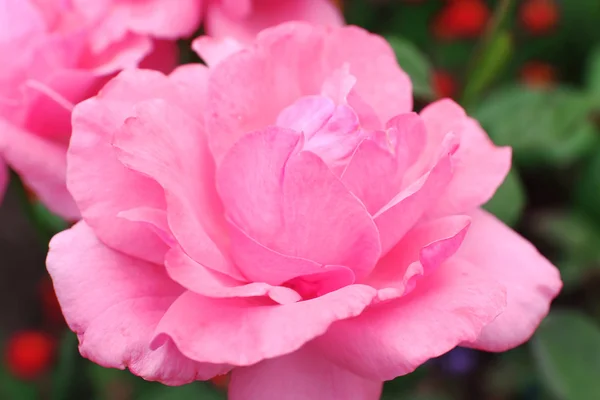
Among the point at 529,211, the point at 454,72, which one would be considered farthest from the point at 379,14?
the point at 529,211

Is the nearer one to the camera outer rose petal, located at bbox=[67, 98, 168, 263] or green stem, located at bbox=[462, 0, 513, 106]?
outer rose petal, located at bbox=[67, 98, 168, 263]

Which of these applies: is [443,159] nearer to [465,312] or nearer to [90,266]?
[465,312]

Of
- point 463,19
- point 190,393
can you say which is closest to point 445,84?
point 463,19

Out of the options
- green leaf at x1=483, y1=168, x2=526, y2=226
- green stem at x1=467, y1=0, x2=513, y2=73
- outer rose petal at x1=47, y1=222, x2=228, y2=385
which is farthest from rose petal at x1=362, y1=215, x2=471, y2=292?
green stem at x1=467, y1=0, x2=513, y2=73

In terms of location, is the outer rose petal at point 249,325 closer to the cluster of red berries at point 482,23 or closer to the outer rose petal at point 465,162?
the outer rose petal at point 465,162

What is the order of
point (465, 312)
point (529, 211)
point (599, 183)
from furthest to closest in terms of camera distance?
point (529, 211) → point (599, 183) → point (465, 312)

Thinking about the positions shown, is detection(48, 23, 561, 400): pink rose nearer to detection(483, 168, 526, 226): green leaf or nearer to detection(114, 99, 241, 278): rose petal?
detection(114, 99, 241, 278): rose petal

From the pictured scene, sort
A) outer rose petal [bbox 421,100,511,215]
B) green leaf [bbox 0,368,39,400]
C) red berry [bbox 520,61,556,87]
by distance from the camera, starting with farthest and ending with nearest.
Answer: red berry [bbox 520,61,556,87] → green leaf [bbox 0,368,39,400] → outer rose petal [bbox 421,100,511,215]
